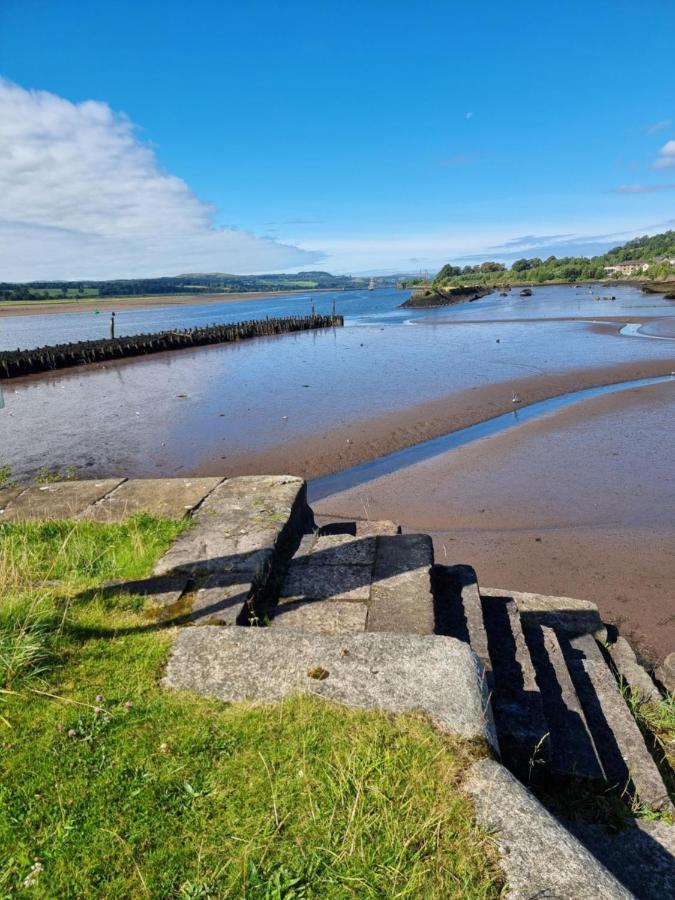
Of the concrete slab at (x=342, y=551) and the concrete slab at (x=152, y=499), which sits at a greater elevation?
the concrete slab at (x=152, y=499)

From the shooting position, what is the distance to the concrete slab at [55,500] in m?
6.03

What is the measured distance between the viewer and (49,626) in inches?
145

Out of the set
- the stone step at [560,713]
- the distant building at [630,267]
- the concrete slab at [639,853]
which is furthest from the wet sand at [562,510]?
the distant building at [630,267]

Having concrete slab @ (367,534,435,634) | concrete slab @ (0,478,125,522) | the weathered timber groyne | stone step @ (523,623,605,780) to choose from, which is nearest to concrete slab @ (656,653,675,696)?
stone step @ (523,623,605,780)

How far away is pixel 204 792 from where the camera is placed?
2475mm

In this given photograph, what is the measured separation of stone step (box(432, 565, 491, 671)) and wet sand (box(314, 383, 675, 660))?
8.30 feet

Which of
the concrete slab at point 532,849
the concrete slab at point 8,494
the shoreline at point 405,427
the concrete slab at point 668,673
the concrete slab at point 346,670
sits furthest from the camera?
the shoreline at point 405,427

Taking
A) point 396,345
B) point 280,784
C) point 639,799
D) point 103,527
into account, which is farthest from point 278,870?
point 396,345

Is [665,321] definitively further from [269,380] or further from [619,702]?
[619,702]

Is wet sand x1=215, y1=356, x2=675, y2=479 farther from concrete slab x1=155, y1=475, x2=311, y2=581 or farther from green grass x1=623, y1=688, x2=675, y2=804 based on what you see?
green grass x1=623, y1=688, x2=675, y2=804

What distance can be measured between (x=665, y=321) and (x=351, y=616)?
46.0 meters

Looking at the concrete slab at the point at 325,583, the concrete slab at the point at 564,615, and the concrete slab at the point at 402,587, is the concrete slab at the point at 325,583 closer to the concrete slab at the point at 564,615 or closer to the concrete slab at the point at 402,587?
the concrete slab at the point at 402,587

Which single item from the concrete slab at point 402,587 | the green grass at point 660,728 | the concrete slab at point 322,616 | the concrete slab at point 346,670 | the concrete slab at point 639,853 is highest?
the concrete slab at point 346,670

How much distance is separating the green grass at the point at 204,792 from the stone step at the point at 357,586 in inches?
44.2
